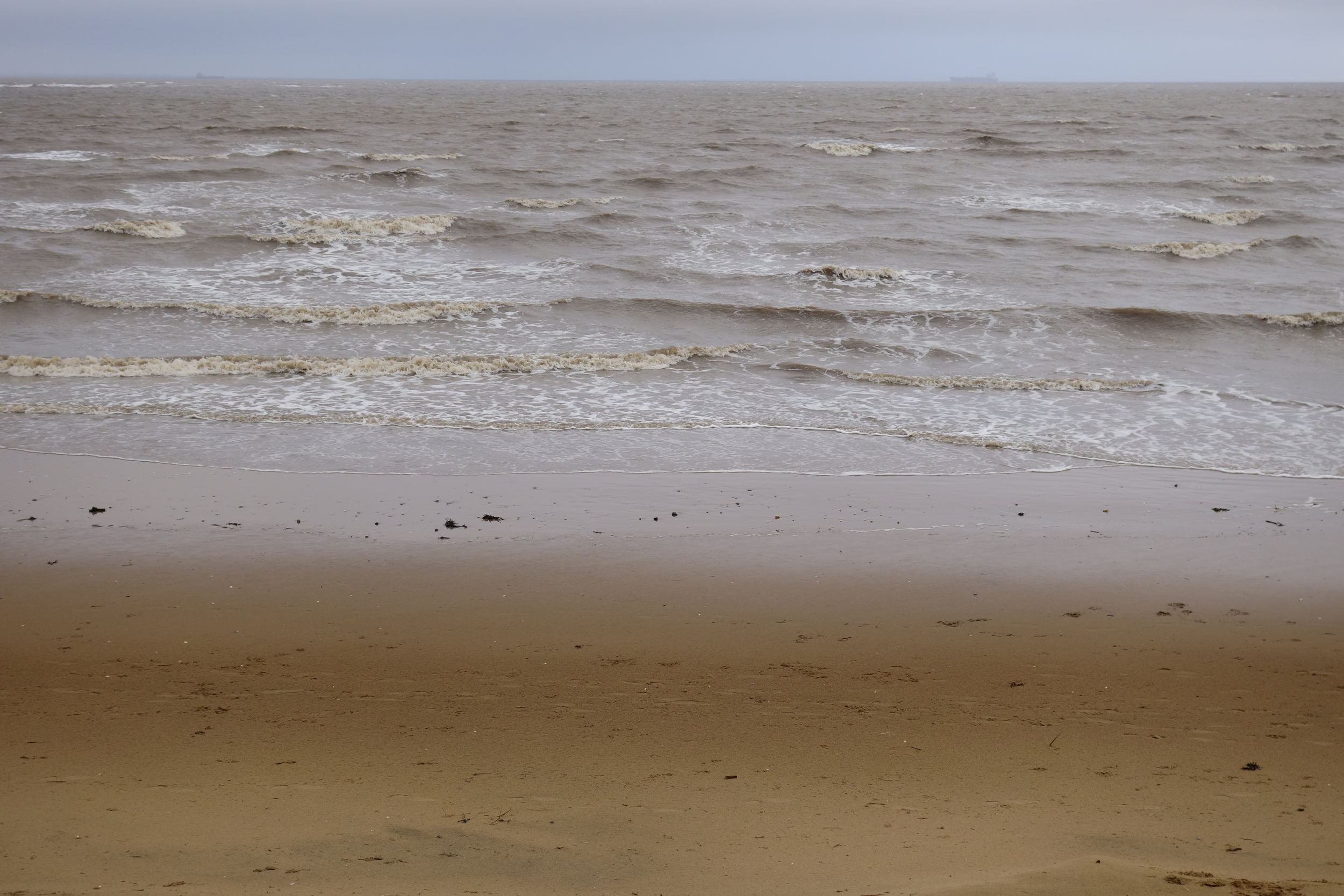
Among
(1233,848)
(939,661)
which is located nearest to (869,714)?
(939,661)

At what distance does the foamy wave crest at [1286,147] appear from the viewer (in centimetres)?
3891

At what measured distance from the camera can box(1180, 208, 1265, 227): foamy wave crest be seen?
23.1 metres

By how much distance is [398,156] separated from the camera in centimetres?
3328

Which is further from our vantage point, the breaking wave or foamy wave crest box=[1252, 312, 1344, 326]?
the breaking wave

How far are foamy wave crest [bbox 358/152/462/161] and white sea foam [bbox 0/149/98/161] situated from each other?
8.36 m

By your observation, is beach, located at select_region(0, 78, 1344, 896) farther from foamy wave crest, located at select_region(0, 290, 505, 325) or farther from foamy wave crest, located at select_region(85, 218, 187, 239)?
foamy wave crest, located at select_region(85, 218, 187, 239)

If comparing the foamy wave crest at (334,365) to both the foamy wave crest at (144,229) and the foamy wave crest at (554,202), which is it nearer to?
the foamy wave crest at (144,229)

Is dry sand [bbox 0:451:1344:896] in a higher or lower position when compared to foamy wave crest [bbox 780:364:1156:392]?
lower

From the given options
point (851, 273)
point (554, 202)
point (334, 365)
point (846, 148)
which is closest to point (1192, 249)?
point (851, 273)

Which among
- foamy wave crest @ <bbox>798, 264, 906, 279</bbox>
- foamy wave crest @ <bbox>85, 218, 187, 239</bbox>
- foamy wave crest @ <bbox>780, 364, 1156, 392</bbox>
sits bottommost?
foamy wave crest @ <bbox>780, 364, 1156, 392</bbox>

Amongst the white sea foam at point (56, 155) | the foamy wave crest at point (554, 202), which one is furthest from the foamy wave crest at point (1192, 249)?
the white sea foam at point (56, 155)

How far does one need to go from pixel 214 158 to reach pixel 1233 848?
1360 inches

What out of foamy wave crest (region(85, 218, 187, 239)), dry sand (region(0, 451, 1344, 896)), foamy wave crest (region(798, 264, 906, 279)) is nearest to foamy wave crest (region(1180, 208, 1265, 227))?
foamy wave crest (region(798, 264, 906, 279))

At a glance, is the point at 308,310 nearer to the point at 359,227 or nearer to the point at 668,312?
the point at 668,312
